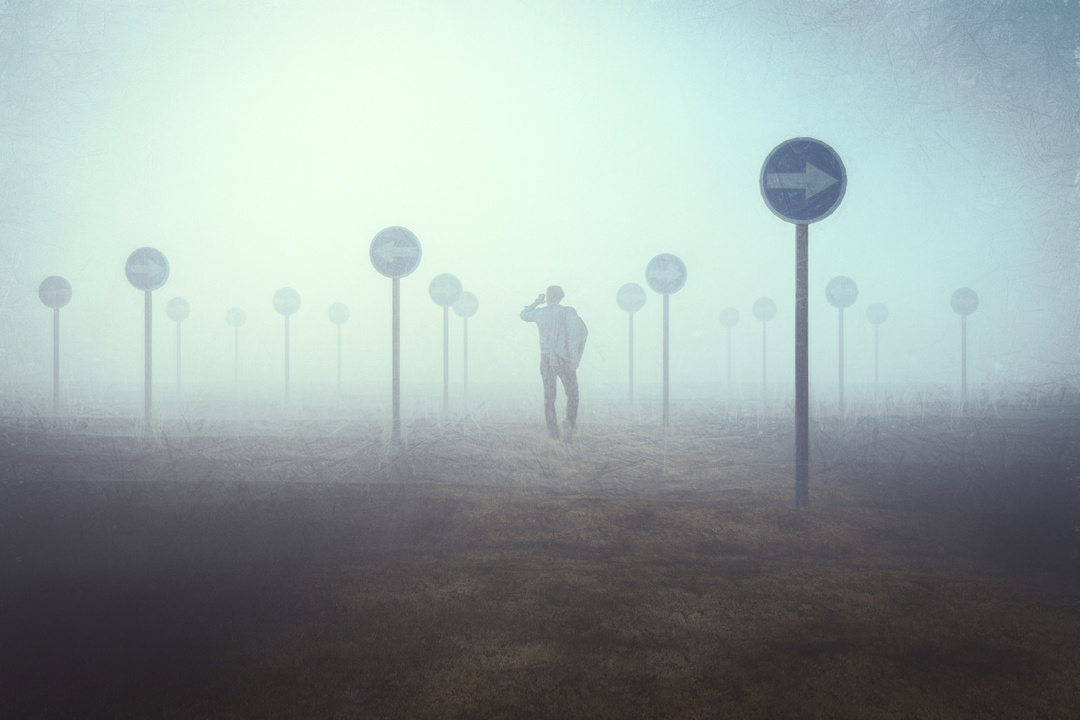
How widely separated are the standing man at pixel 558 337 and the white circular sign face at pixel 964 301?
43.0 feet

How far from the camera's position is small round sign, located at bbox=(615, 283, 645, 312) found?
15.5 m

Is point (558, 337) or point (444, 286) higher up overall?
point (444, 286)

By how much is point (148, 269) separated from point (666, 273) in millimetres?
9851

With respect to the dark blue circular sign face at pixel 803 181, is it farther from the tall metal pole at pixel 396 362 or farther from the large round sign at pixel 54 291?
the large round sign at pixel 54 291

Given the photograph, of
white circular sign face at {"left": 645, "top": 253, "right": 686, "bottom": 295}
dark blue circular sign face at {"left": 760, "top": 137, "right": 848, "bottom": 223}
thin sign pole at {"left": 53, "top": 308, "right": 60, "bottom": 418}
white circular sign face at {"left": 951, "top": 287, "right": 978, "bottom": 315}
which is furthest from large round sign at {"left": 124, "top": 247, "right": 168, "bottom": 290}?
white circular sign face at {"left": 951, "top": 287, "right": 978, "bottom": 315}

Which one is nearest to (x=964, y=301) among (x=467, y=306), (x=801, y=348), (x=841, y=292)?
(x=841, y=292)

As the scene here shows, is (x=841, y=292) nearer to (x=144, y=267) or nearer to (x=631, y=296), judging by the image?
(x=631, y=296)

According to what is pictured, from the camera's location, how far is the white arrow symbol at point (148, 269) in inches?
494

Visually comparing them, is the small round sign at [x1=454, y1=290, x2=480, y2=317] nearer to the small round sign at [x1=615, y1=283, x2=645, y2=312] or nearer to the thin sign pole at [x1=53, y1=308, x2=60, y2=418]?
the small round sign at [x1=615, y1=283, x2=645, y2=312]

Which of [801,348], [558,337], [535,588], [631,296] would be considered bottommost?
[535,588]

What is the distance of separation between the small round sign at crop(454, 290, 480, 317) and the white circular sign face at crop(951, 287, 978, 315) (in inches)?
510

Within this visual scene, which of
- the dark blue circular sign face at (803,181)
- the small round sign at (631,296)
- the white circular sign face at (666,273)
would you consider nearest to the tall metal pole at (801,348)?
the dark blue circular sign face at (803,181)

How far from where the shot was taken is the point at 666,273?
→ 13516 mm

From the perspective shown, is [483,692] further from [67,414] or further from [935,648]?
[67,414]
